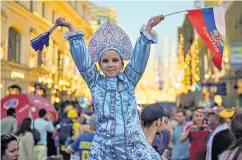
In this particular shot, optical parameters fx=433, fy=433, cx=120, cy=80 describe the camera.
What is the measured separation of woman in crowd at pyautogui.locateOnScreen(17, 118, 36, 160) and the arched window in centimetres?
2019

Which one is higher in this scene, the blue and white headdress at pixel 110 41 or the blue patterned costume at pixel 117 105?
the blue and white headdress at pixel 110 41

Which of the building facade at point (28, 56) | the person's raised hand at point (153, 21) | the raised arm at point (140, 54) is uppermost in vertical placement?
the building facade at point (28, 56)

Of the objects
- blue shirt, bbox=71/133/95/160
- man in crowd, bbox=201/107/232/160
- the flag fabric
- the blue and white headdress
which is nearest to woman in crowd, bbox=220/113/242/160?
the blue and white headdress

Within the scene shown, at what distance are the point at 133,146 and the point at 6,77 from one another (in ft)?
77.9

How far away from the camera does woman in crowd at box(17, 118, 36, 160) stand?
6871 mm

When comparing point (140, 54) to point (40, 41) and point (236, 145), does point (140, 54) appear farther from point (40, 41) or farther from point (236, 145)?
point (236, 145)

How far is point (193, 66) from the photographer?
2013 inches

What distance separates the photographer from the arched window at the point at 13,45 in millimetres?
27281

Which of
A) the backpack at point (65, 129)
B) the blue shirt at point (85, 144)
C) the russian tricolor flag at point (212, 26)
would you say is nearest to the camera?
the russian tricolor flag at point (212, 26)

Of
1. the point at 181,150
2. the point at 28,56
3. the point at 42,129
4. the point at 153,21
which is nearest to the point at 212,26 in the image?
the point at 153,21

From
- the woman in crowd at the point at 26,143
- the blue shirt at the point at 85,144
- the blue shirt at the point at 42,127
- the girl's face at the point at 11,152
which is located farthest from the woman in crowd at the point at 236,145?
the blue shirt at the point at 42,127

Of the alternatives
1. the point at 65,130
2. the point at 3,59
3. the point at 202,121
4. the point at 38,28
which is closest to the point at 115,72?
the point at 202,121

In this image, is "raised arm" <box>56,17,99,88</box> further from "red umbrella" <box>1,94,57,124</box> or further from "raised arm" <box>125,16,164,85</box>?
"red umbrella" <box>1,94,57,124</box>

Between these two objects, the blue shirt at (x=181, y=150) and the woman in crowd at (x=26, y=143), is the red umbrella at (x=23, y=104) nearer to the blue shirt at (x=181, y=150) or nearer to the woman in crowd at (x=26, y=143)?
the woman in crowd at (x=26, y=143)
